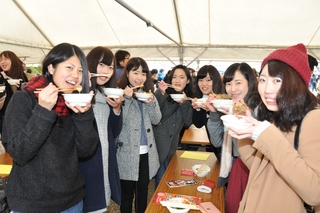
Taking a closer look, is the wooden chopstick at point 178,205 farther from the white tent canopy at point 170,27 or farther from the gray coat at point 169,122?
the white tent canopy at point 170,27

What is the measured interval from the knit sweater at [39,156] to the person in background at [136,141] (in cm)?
86

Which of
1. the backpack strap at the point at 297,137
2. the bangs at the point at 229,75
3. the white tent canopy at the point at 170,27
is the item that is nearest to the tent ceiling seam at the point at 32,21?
the white tent canopy at the point at 170,27

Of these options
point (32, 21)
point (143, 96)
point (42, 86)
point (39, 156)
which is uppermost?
point (32, 21)

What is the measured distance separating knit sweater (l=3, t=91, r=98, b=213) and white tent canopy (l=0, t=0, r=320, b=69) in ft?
15.5

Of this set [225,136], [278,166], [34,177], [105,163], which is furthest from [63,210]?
[225,136]

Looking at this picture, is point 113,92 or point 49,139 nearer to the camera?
point 49,139

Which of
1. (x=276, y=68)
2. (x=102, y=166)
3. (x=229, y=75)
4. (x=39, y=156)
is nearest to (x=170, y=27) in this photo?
(x=229, y=75)

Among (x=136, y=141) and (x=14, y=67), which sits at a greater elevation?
(x=14, y=67)

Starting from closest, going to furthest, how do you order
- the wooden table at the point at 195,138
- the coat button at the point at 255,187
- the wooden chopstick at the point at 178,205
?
the coat button at the point at 255,187
the wooden chopstick at the point at 178,205
the wooden table at the point at 195,138

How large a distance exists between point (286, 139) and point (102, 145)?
1.27 metres

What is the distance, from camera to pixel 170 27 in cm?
781

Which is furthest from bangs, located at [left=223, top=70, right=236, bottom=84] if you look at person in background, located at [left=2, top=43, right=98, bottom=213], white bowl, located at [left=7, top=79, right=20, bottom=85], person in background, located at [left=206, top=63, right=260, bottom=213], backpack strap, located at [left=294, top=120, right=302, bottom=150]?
white bowl, located at [left=7, top=79, right=20, bottom=85]

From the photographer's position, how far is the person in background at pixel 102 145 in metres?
1.77

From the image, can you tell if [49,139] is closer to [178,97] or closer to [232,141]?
[232,141]
